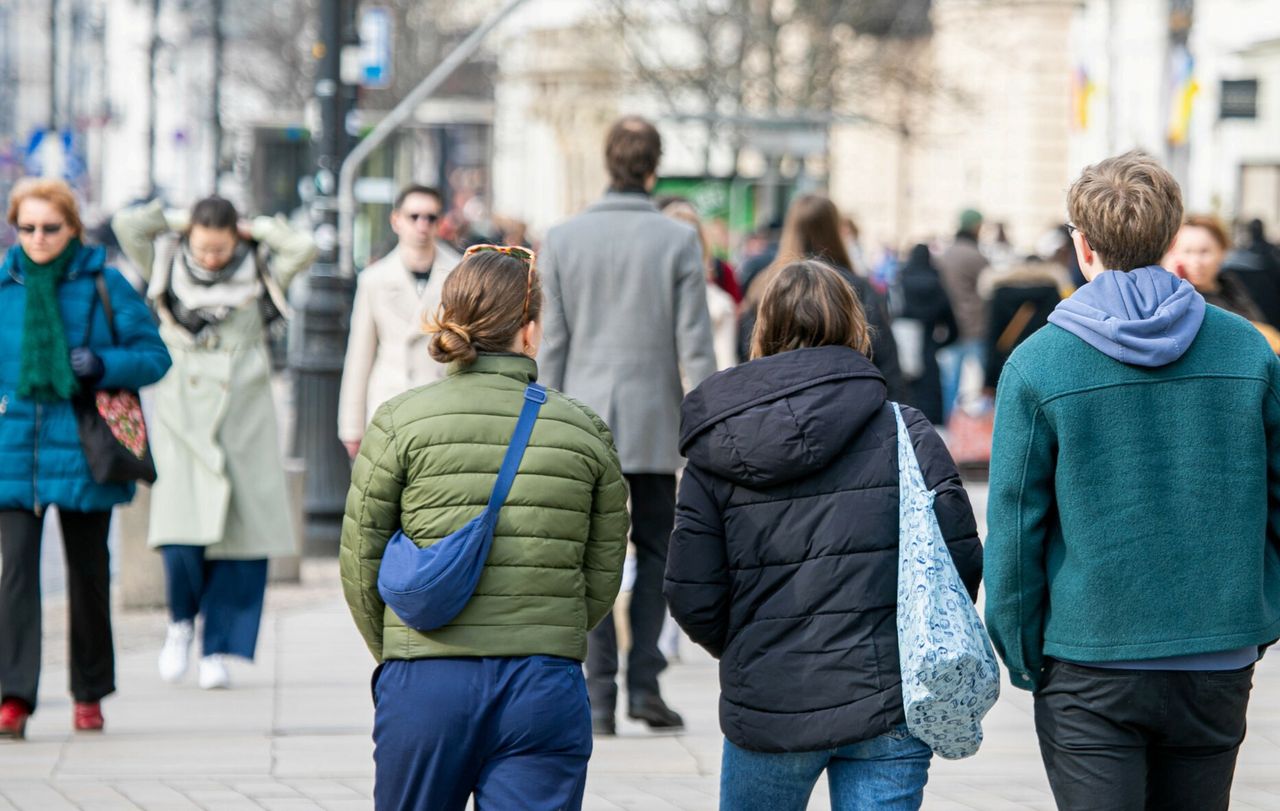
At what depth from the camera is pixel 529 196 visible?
224ft

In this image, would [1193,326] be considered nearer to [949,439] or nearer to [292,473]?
[292,473]

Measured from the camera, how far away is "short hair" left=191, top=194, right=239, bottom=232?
8281 millimetres

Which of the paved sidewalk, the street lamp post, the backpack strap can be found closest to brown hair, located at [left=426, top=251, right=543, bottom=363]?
the backpack strap

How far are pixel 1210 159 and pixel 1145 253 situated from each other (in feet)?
91.3

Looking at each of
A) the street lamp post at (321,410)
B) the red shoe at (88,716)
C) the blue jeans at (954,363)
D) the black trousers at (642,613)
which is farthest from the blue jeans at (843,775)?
the blue jeans at (954,363)

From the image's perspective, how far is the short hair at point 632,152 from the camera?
730cm

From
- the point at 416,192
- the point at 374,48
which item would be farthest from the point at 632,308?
the point at 374,48

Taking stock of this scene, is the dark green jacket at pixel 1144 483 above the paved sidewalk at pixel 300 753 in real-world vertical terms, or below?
above

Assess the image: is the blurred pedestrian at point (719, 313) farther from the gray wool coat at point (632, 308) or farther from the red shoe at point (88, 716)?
the red shoe at point (88, 716)

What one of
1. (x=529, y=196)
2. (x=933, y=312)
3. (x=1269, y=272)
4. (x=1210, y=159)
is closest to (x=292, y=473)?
(x=933, y=312)

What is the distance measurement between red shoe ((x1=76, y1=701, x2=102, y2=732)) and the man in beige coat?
5.09 ft

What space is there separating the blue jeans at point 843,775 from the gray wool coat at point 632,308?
297 centimetres

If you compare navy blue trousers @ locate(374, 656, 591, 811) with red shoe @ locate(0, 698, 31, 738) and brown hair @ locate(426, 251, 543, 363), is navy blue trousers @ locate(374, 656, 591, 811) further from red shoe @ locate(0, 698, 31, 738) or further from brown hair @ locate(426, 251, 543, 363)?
red shoe @ locate(0, 698, 31, 738)

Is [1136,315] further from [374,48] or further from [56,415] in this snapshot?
[374,48]
